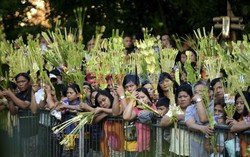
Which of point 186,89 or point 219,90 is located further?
point 219,90

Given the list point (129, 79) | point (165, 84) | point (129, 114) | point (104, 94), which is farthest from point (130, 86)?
point (129, 114)

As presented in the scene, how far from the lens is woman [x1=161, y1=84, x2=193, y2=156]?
29.0ft

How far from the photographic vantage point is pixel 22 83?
13219 millimetres

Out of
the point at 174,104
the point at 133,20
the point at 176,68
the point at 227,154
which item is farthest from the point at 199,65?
the point at 133,20

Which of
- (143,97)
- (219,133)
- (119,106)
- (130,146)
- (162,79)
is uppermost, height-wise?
(162,79)

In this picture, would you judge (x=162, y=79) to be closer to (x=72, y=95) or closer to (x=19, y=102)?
(x=72, y=95)

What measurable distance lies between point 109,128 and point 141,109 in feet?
1.77

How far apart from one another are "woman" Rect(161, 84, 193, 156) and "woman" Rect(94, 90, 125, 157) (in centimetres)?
90

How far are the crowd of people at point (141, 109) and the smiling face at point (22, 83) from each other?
0.02m

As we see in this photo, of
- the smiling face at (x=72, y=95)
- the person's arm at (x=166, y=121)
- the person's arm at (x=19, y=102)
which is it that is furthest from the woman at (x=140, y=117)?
the person's arm at (x=19, y=102)

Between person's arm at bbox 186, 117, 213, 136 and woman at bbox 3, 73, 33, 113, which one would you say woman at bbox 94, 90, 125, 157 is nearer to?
person's arm at bbox 186, 117, 213, 136

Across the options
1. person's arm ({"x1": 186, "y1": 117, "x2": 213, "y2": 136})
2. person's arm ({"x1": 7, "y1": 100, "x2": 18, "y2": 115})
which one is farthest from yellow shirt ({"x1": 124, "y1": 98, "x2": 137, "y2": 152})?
person's arm ({"x1": 7, "y1": 100, "x2": 18, "y2": 115})

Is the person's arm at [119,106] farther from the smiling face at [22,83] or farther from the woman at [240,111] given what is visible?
the smiling face at [22,83]

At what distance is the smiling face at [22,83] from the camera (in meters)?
13.2
